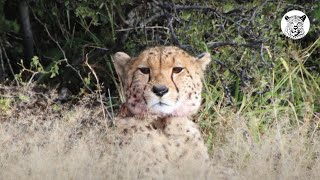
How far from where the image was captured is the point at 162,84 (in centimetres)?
515

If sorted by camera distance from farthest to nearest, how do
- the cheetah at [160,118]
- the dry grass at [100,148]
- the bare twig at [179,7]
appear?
the bare twig at [179,7], the cheetah at [160,118], the dry grass at [100,148]

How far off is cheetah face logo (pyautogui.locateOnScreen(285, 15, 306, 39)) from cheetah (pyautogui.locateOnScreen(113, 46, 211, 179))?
204cm

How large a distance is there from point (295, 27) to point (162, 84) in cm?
253

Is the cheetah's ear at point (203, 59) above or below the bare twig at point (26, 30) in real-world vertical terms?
above

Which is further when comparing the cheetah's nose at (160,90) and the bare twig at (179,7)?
the bare twig at (179,7)

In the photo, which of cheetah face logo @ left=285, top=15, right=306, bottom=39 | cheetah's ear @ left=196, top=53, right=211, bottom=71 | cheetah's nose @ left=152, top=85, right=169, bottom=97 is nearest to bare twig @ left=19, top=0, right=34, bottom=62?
cheetah face logo @ left=285, top=15, right=306, bottom=39

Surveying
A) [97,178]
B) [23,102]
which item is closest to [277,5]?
[23,102]

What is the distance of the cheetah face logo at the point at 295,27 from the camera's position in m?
7.27

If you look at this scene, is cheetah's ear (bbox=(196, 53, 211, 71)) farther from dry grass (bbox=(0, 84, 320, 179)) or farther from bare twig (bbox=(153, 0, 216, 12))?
bare twig (bbox=(153, 0, 216, 12))

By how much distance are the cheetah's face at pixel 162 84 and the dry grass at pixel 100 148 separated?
268 millimetres

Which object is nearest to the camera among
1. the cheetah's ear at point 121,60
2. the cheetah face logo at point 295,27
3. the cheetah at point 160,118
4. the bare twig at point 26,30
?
the cheetah at point 160,118

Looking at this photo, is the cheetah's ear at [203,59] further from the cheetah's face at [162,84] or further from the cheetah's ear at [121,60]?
the cheetah's ear at [121,60]

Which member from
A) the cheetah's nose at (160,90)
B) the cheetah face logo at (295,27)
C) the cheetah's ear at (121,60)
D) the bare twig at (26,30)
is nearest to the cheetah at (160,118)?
the cheetah's nose at (160,90)

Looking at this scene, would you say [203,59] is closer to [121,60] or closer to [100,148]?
[121,60]
